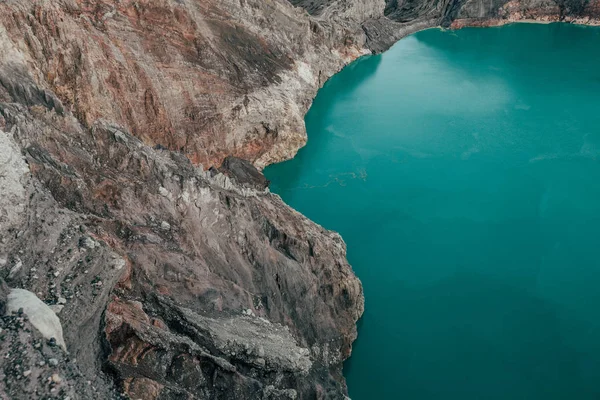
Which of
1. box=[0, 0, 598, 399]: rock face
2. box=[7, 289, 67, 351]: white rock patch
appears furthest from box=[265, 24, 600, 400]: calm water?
box=[7, 289, 67, 351]: white rock patch

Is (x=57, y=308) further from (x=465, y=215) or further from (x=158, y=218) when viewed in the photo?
(x=465, y=215)

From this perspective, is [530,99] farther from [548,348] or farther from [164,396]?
[164,396]

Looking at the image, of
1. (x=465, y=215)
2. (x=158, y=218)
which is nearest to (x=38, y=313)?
(x=158, y=218)

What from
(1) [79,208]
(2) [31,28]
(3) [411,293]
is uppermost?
(2) [31,28]

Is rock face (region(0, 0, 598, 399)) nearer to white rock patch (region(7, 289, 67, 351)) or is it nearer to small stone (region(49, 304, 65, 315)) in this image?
small stone (region(49, 304, 65, 315))

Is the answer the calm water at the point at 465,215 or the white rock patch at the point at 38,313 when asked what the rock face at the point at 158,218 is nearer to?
the white rock patch at the point at 38,313

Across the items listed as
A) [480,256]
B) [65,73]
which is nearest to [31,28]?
[65,73]
